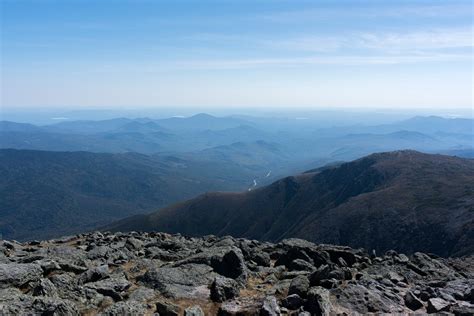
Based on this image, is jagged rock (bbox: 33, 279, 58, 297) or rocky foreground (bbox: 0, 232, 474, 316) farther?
jagged rock (bbox: 33, 279, 58, 297)

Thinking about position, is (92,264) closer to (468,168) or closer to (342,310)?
(342,310)

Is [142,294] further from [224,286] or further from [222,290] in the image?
[224,286]

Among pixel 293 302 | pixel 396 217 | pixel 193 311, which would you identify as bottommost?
pixel 396 217

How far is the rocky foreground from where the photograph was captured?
57.0 ft

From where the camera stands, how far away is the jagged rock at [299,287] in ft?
63.5

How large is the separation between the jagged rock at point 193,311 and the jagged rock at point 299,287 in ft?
16.1

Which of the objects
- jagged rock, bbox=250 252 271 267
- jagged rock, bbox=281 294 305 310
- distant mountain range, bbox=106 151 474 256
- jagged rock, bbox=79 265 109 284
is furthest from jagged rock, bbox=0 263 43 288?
distant mountain range, bbox=106 151 474 256

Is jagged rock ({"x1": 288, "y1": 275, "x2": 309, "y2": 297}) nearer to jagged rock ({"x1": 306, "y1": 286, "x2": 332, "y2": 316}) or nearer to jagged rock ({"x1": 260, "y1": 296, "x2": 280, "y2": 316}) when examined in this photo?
jagged rock ({"x1": 306, "y1": 286, "x2": 332, "y2": 316})

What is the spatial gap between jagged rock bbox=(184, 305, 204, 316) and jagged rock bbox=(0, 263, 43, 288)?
8255 millimetres

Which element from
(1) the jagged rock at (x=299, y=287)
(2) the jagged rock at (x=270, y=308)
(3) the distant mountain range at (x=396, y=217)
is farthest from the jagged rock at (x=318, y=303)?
(3) the distant mountain range at (x=396, y=217)

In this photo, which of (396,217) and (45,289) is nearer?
(45,289)

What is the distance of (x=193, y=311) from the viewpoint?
16938 mm

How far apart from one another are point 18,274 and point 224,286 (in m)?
10.0

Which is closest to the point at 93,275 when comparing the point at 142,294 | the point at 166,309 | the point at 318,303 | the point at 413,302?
the point at 142,294
